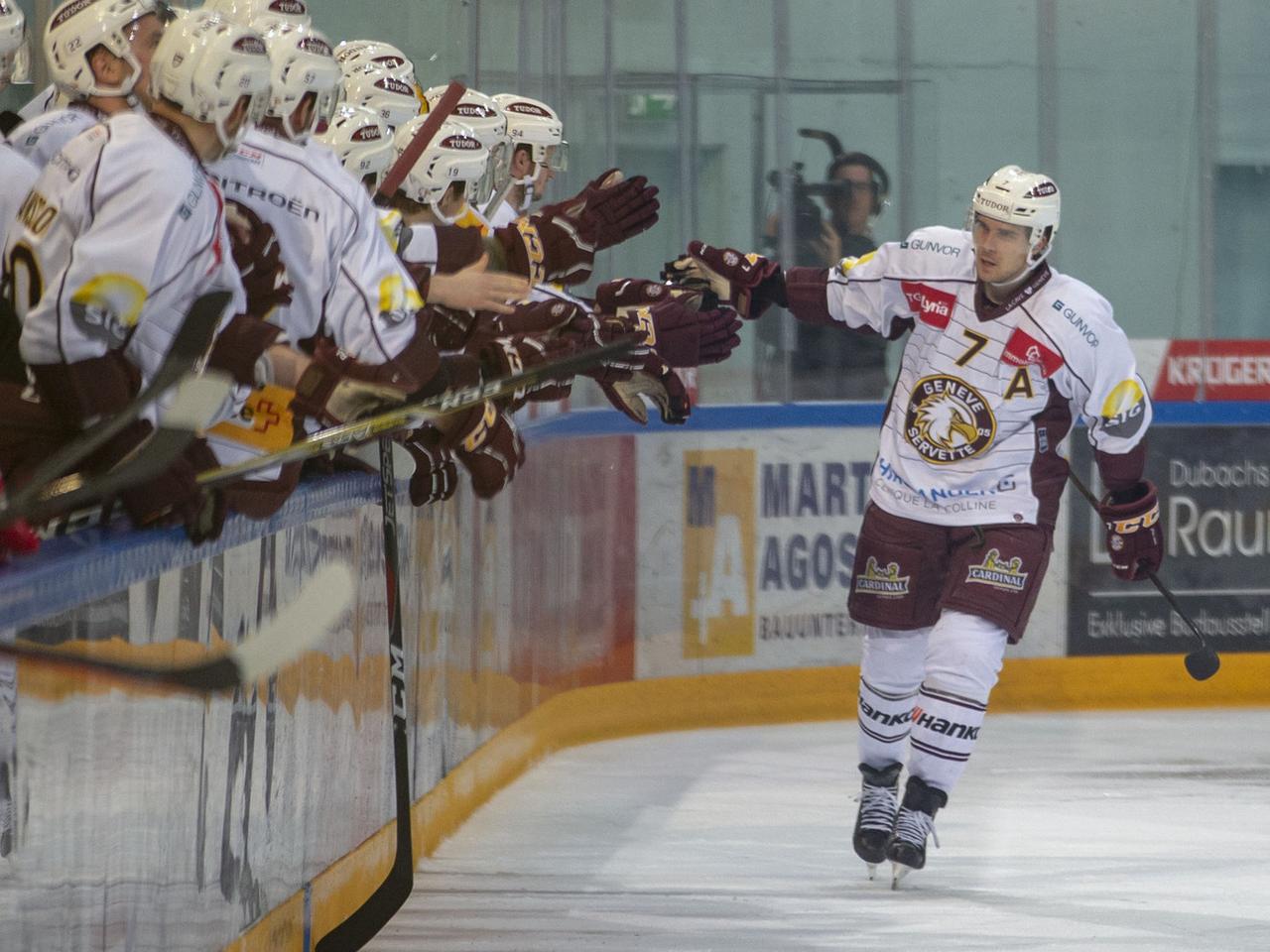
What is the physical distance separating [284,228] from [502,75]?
Result: 349cm

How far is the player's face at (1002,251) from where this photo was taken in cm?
521

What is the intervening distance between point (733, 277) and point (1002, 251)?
663mm

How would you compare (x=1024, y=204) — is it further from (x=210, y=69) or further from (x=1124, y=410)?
(x=210, y=69)

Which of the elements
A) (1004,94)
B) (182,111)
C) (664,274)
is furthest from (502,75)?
(182,111)

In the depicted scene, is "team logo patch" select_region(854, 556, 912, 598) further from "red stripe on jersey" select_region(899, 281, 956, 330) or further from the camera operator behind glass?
the camera operator behind glass

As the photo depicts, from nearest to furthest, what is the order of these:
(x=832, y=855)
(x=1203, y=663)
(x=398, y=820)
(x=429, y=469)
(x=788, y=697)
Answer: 1. (x=398, y=820)
2. (x=429, y=469)
3. (x=832, y=855)
4. (x=1203, y=663)
5. (x=788, y=697)

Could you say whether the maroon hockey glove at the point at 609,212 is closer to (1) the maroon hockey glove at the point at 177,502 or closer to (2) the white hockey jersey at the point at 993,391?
(2) the white hockey jersey at the point at 993,391

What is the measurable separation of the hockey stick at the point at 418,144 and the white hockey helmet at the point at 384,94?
32cm

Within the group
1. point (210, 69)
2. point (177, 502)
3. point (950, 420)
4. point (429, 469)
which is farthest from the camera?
point (950, 420)

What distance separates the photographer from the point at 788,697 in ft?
25.7

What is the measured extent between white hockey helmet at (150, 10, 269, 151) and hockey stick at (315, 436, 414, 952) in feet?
2.95

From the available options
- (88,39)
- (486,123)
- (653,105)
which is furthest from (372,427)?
(653,105)

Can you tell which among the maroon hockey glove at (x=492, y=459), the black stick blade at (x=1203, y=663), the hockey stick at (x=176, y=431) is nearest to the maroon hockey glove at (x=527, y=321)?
the maroon hockey glove at (x=492, y=459)

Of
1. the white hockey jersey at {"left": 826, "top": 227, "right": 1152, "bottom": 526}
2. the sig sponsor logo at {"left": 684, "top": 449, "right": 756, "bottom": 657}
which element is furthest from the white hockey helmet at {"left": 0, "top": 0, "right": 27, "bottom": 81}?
the sig sponsor logo at {"left": 684, "top": 449, "right": 756, "bottom": 657}
